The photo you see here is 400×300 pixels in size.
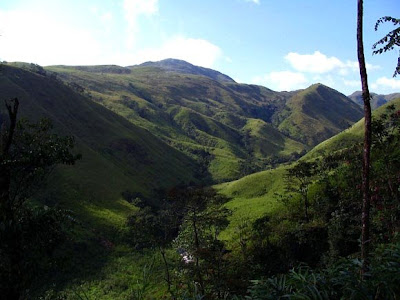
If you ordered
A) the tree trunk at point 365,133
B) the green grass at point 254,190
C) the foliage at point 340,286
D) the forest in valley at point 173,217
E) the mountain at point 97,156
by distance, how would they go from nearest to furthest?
the foliage at point 340,286
the forest in valley at point 173,217
the tree trunk at point 365,133
the green grass at point 254,190
the mountain at point 97,156

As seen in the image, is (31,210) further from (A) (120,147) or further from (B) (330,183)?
(A) (120,147)

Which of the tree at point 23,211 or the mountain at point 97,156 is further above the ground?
the tree at point 23,211

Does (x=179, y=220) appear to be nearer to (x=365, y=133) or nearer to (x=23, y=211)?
(x=23, y=211)

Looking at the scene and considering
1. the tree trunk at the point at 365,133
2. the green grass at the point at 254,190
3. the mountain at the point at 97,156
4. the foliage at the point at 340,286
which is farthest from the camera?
the mountain at the point at 97,156

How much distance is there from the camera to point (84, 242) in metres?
75.2

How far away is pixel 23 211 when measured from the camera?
14.4 meters

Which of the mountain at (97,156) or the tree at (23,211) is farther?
the mountain at (97,156)

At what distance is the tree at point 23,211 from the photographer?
12.5m

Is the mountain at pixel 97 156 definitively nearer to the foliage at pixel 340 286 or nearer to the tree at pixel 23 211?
the tree at pixel 23 211

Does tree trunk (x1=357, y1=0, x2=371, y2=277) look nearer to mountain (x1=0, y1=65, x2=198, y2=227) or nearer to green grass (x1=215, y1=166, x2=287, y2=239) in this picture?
green grass (x1=215, y1=166, x2=287, y2=239)

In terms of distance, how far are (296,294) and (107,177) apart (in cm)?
11737

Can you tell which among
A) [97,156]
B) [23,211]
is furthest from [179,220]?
[97,156]

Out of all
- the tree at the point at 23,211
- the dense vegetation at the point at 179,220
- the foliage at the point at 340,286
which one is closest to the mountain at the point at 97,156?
the dense vegetation at the point at 179,220

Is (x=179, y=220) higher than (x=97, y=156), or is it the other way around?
(x=179, y=220)
